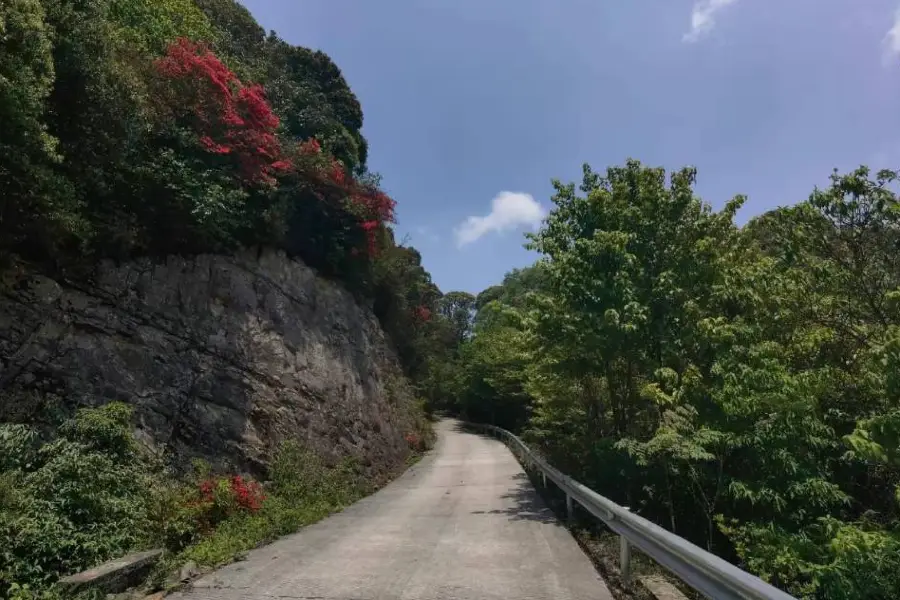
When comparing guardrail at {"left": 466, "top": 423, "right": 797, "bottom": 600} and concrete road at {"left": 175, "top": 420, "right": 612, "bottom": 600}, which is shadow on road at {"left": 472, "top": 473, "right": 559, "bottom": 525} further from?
guardrail at {"left": 466, "top": 423, "right": 797, "bottom": 600}

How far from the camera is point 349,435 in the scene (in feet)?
54.6

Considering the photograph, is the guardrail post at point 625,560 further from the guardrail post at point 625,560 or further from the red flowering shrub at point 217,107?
the red flowering shrub at point 217,107

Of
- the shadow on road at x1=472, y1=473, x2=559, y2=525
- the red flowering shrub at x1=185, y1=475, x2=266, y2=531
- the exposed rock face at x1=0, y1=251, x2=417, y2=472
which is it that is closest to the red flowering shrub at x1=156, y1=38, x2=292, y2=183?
the exposed rock face at x1=0, y1=251, x2=417, y2=472

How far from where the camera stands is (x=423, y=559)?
671 centimetres

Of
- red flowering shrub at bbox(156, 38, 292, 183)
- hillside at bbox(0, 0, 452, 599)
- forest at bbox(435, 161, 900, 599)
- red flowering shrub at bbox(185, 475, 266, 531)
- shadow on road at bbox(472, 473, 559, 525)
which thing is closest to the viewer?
forest at bbox(435, 161, 900, 599)

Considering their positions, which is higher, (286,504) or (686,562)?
(686,562)

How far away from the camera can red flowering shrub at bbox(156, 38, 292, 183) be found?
14125 millimetres

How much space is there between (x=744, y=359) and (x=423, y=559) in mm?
5515

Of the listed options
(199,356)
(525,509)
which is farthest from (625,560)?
(199,356)

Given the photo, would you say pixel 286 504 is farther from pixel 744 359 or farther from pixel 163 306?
pixel 744 359

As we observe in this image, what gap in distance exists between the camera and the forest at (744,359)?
6.46 m

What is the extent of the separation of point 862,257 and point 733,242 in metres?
3.31

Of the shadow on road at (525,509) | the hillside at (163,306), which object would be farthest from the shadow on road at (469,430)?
the shadow on road at (525,509)

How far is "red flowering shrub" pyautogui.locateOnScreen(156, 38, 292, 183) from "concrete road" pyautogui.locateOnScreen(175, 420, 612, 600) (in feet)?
32.4
